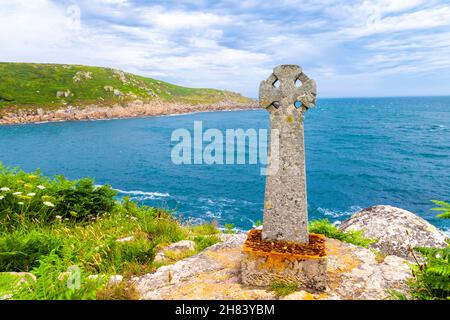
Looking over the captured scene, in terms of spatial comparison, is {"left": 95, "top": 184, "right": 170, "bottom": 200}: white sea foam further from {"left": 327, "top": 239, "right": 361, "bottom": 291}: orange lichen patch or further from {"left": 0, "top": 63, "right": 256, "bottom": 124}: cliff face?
{"left": 0, "top": 63, "right": 256, "bottom": 124}: cliff face

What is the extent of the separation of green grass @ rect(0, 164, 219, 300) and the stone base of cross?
2.57 m

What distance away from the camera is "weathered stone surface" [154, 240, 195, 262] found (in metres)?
7.56

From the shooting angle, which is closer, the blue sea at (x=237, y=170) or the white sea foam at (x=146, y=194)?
the blue sea at (x=237, y=170)

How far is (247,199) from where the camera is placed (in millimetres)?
36406

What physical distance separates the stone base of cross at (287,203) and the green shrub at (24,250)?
446 cm

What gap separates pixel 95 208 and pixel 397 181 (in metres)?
43.5

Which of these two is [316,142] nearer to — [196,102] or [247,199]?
[247,199]

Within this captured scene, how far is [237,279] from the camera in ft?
20.6

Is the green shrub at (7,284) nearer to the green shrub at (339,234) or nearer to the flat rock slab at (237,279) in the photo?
the flat rock slab at (237,279)

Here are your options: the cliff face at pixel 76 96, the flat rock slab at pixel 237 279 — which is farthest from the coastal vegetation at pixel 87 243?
the cliff face at pixel 76 96

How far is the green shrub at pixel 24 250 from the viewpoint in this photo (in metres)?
6.30

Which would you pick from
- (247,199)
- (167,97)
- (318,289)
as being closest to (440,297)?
(318,289)

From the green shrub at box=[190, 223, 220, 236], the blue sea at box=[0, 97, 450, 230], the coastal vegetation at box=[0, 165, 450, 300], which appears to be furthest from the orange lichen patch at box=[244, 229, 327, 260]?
the blue sea at box=[0, 97, 450, 230]

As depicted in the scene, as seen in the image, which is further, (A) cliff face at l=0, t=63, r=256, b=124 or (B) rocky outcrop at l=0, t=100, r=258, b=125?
(A) cliff face at l=0, t=63, r=256, b=124
